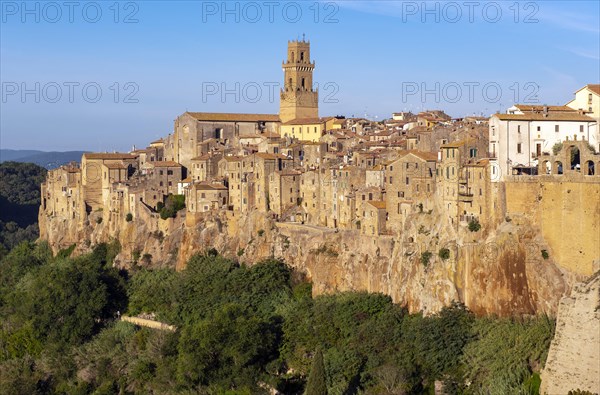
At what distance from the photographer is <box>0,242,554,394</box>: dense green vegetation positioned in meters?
52.1

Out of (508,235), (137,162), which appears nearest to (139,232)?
(137,162)

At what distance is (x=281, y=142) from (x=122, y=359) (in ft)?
69.9

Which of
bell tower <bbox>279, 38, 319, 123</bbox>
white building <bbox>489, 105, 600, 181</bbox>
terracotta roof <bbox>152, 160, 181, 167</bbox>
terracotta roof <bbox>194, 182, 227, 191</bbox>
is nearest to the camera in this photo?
white building <bbox>489, 105, 600, 181</bbox>

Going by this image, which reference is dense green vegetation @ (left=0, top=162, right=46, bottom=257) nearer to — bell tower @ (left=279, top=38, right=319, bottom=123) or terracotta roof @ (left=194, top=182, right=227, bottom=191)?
bell tower @ (left=279, top=38, right=319, bottom=123)

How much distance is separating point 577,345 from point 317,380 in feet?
39.9

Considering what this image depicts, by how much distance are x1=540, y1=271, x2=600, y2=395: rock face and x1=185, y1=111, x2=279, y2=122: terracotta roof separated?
43670 mm

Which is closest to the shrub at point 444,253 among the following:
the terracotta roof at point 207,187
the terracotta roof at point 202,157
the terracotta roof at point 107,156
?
the terracotta roof at point 207,187

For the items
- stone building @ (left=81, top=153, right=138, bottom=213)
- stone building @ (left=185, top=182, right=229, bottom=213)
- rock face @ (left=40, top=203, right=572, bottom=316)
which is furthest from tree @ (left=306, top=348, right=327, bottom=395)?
stone building @ (left=81, top=153, right=138, bottom=213)

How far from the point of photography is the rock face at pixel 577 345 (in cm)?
4559

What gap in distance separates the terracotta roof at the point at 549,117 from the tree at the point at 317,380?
1427 centimetres

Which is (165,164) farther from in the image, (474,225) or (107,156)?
(474,225)

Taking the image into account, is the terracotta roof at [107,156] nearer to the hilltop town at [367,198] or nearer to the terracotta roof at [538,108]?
the hilltop town at [367,198]

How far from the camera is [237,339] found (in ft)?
193

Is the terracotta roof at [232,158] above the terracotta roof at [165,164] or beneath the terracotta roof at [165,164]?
above
